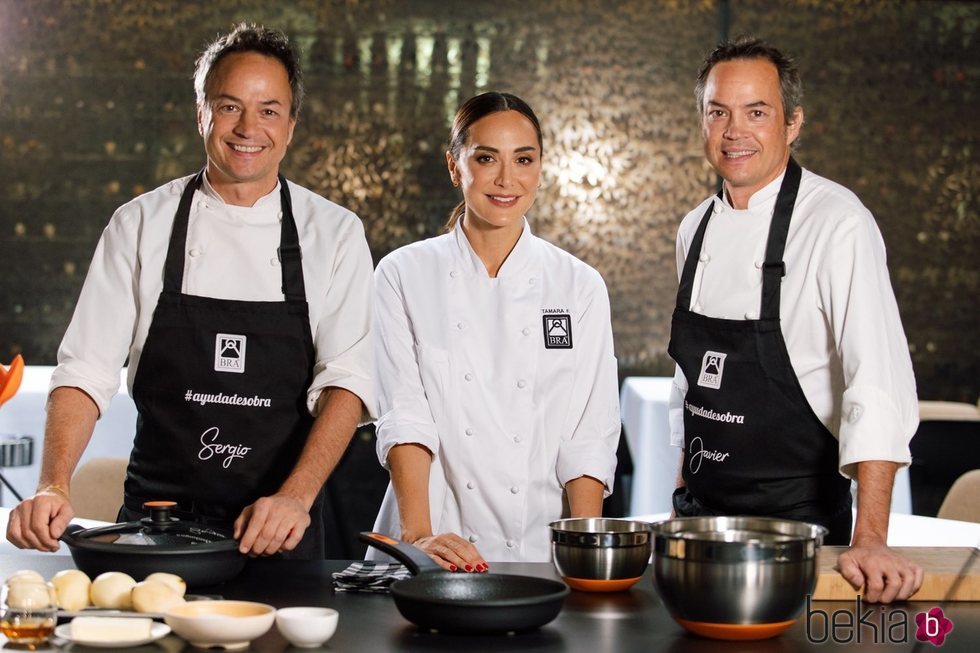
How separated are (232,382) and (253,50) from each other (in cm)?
65

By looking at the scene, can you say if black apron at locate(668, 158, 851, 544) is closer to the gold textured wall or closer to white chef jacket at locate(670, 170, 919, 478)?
white chef jacket at locate(670, 170, 919, 478)

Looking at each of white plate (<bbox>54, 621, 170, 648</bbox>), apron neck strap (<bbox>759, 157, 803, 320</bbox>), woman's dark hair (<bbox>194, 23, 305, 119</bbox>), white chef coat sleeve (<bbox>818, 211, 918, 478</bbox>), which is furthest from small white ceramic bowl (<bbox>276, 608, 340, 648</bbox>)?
woman's dark hair (<bbox>194, 23, 305, 119</bbox>)

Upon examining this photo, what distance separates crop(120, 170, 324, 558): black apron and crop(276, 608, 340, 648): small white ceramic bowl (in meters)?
0.85

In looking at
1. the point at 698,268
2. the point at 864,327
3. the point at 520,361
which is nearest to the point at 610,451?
the point at 520,361

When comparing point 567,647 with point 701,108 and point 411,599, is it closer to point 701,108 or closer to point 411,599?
point 411,599

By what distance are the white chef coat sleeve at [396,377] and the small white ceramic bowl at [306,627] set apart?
1.00m

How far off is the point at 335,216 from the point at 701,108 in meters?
0.77

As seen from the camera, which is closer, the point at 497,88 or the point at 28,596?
the point at 28,596

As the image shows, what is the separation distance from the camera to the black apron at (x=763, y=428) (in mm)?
2113

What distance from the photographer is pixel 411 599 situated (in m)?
1.40

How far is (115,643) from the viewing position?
1.33 metres

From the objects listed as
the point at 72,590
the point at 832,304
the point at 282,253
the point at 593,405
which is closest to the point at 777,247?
the point at 832,304

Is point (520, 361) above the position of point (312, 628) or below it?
above

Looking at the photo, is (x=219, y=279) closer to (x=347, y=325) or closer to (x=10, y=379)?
(x=347, y=325)
